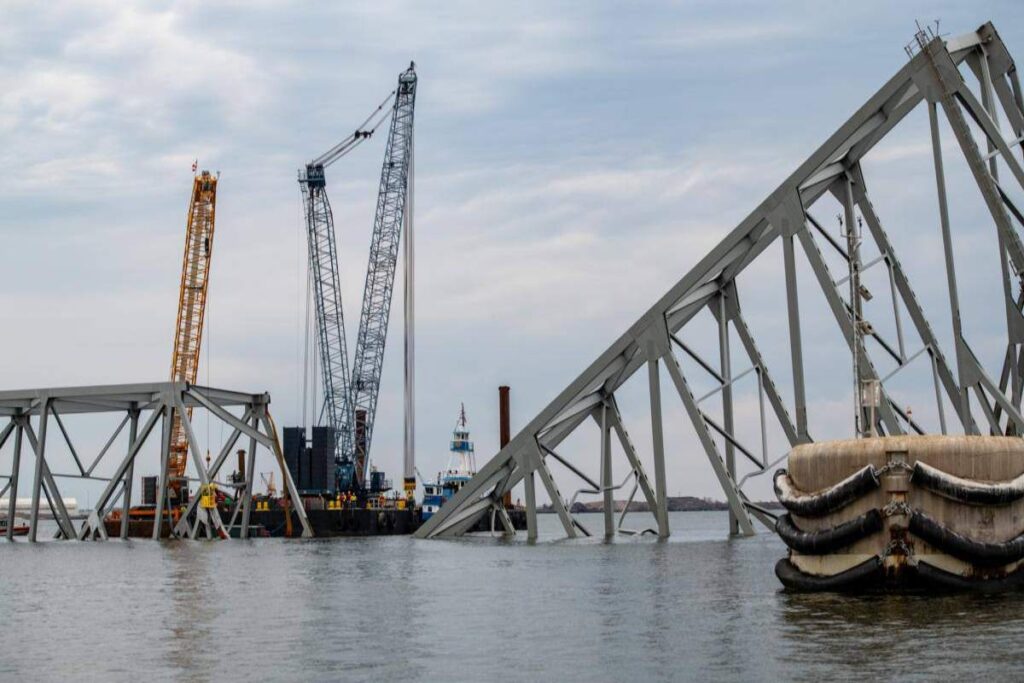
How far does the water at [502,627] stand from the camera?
2683cm

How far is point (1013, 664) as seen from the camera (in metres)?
25.3

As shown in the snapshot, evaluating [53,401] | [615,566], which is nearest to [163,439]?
[53,401]

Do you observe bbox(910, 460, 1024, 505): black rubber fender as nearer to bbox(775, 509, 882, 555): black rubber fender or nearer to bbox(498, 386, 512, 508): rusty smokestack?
bbox(775, 509, 882, 555): black rubber fender

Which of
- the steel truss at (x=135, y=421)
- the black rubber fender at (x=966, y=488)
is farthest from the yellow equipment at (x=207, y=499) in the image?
the black rubber fender at (x=966, y=488)

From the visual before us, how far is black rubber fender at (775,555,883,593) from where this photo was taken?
34.1 meters

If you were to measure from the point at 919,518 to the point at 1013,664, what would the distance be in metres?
7.98

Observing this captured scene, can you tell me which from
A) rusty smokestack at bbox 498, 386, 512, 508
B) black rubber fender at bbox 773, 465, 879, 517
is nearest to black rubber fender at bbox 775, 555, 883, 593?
black rubber fender at bbox 773, 465, 879, 517

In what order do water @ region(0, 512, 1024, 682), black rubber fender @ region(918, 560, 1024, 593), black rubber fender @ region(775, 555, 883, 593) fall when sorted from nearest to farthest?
water @ region(0, 512, 1024, 682), black rubber fender @ region(918, 560, 1024, 593), black rubber fender @ region(775, 555, 883, 593)

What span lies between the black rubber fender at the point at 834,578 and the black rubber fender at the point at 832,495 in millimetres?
1444

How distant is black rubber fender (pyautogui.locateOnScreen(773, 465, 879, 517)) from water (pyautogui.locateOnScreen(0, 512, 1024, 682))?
2118 millimetres

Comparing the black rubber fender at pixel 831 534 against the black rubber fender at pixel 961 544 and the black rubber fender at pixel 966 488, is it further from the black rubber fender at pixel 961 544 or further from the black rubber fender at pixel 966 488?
the black rubber fender at pixel 966 488

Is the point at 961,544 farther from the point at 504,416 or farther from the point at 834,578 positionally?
the point at 504,416

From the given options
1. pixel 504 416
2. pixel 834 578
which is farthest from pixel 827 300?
pixel 504 416

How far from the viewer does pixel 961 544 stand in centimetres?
3312
